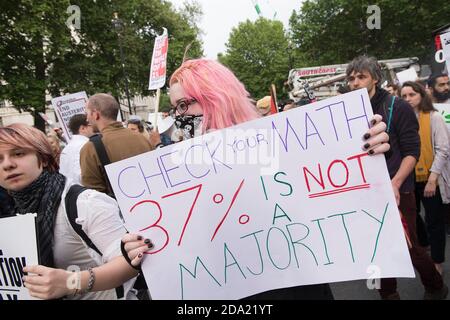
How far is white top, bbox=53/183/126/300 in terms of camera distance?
1589 millimetres

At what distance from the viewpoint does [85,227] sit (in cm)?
158

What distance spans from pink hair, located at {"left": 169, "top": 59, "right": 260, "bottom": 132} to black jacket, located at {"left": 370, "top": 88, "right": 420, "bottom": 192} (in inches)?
61.7

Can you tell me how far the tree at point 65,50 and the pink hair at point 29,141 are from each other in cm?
1804

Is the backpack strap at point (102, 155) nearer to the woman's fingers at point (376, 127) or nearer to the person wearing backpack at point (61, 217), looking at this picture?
the person wearing backpack at point (61, 217)

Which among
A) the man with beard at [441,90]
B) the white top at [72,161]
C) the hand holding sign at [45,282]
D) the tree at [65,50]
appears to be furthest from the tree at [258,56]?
the hand holding sign at [45,282]

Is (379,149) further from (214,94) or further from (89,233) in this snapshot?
(89,233)

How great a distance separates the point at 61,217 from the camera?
1614mm

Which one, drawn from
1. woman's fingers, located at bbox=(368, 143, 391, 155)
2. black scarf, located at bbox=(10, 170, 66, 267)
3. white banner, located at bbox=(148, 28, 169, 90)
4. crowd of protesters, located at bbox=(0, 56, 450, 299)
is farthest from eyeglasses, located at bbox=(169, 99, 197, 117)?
white banner, located at bbox=(148, 28, 169, 90)

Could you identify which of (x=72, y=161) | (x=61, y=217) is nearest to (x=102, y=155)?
(x=72, y=161)

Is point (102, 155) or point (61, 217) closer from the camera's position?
point (61, 217)

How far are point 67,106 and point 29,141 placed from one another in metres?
4.95

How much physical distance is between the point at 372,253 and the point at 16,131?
1517mm

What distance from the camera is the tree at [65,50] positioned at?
17.8m
